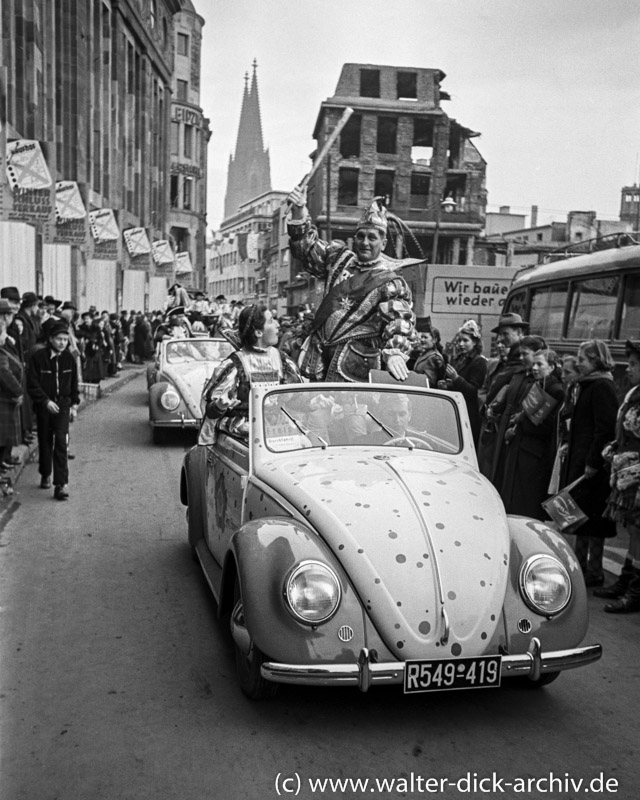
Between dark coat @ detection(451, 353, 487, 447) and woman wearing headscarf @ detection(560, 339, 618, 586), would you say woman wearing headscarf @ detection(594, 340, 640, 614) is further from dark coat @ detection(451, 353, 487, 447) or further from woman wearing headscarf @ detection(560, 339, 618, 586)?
dark coat @ detection(451, 353, 487, 447)

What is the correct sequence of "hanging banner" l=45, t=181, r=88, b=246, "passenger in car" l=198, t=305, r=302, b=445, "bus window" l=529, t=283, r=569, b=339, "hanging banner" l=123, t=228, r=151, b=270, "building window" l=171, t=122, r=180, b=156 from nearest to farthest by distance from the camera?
"passenger in car" l=198, t=305, r=302, b=445 < "bus window" l=529, t=283, r=569, b=339 < "hanging banner" l=45, t=181, r=88, b=246 < "hanging banner" l=123, t=228, r=151, b=270 < "building window" l=171, t=122, r=180, b=156

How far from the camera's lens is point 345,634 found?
3547 mm

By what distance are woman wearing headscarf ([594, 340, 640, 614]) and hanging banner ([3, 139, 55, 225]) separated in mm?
13024

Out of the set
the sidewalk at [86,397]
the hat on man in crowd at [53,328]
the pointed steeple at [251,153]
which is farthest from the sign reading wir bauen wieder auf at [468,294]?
the pointed steeple at [251,153]

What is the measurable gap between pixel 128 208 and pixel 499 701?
1659 inches

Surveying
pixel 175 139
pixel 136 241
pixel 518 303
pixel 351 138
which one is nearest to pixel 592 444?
pixel 518 303

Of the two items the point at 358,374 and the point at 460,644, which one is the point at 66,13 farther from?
the point at 460,644

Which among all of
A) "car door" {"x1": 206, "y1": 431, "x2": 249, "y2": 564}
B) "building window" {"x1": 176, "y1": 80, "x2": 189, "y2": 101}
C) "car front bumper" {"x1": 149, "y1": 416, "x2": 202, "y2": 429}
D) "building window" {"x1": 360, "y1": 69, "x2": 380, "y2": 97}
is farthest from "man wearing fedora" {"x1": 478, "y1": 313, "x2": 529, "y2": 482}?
"building window" {"x1": 176, "y1": 80, "x2": 189, "y2": 101}

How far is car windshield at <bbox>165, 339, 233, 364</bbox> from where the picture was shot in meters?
13.3

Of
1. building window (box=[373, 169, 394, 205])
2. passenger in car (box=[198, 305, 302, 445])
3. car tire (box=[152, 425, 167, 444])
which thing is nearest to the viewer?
passenger in car (box=[198, 305, 302, 445])

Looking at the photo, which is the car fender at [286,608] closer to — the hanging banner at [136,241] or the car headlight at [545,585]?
the car headlight at [545,585]

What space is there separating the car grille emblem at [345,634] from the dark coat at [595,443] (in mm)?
2829

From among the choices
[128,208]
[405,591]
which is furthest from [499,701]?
[128,208]

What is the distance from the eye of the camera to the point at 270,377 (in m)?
6.16
